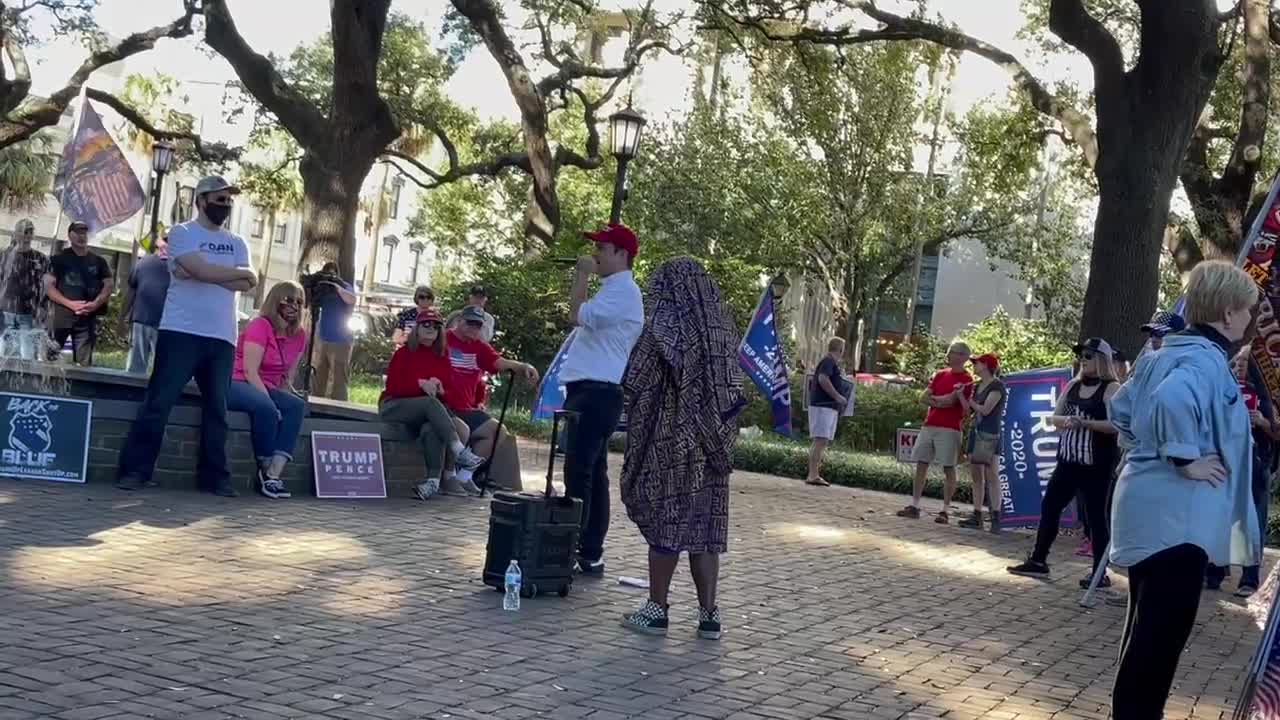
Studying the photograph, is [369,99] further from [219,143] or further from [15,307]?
[219,143]

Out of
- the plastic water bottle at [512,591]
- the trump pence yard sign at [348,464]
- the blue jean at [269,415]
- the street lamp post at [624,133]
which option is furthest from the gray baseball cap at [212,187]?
the street lamp post at [624,133]

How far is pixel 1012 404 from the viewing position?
1403 centimetres

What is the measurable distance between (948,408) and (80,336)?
878 cm

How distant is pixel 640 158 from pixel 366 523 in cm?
2835

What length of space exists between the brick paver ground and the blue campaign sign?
9.33 ft

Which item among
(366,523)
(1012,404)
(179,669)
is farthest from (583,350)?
(1012,404)

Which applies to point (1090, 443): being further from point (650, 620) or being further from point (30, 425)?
point (30, 425)

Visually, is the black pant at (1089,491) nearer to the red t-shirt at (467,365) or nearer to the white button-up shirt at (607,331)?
the white button-up shirt at (607,331)

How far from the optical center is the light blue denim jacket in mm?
4965

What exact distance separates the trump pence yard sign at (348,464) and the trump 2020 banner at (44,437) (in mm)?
1751

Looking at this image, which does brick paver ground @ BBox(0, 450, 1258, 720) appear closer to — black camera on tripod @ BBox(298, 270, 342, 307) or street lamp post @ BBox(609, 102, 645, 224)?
black camera on tripod @ BBox(298, 270, 342, 307)

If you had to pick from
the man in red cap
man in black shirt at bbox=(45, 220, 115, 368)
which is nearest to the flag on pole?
man in black shirt at bbox=(45, 220, 115, 368)

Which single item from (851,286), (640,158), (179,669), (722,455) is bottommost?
(179,669)

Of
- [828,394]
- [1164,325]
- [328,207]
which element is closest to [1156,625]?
[1164,325]
